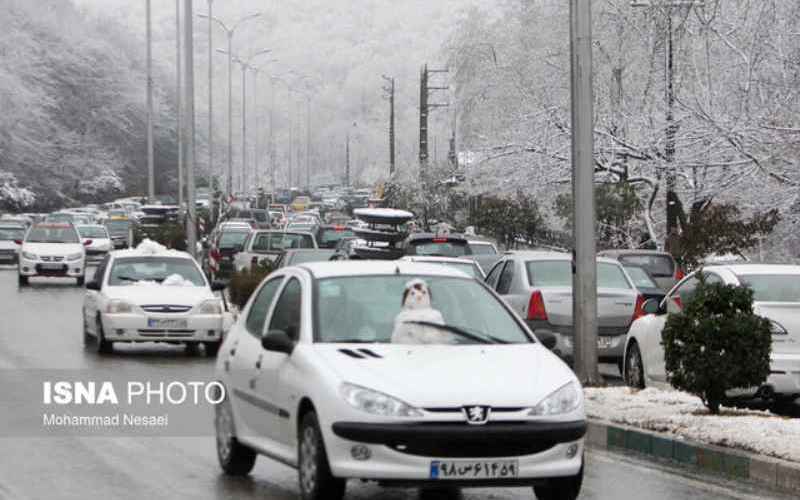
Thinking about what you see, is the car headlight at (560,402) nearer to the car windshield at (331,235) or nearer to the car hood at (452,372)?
the car hood at (452,372)

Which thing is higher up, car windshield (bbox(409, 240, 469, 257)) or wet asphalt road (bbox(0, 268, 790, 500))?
car windshield (bbox(409, 240, 469, 257))

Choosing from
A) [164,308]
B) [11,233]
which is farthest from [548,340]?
[11,233]

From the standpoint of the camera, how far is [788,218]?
3356 cm

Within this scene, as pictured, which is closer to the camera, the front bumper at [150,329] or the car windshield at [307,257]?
the front bumper at [150,329]

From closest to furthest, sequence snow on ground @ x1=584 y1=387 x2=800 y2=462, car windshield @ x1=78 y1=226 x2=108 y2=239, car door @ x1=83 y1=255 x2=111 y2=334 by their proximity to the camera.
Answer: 1. snow on ground @ x1=584 y1=387 x2=800 y2=462
2. car door @ x1=83 y1=255 x2=111 y2=334
3. car windshield @ x1=78 y1=226 x2=108 y2=239

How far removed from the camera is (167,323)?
2519cm

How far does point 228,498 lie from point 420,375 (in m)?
1.71

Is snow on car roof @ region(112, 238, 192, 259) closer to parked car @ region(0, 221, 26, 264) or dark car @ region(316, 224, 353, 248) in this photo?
dark car @ region(316, 224, 353, 248)

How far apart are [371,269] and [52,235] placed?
38.1 meters

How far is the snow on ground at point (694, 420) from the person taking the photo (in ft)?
43.3

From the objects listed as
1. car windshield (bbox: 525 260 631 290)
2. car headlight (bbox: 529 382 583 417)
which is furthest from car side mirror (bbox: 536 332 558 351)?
car windshield (bbox: 525 260 631 290)

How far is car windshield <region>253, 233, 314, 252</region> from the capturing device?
142 ft

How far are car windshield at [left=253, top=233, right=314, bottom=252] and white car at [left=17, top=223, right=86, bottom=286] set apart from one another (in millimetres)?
6118

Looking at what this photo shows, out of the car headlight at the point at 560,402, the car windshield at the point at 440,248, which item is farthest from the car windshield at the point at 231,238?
the car headlight at the point at 560,402
